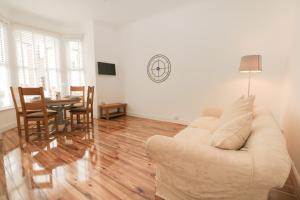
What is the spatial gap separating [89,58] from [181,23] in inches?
115

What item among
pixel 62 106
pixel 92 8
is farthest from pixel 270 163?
pixel 92 8

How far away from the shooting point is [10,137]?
3.09 metres

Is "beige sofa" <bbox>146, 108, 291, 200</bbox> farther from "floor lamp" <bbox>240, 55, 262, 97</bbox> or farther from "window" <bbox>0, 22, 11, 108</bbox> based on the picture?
"window" <bbox>0, 22, 11, 108</bbox>

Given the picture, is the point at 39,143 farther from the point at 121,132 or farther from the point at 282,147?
the point at 282,147

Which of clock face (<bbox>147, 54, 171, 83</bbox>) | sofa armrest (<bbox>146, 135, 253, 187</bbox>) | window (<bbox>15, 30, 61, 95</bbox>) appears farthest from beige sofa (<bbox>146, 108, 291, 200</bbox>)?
window (<bbox>15, 30, 61, 95</bbox>)

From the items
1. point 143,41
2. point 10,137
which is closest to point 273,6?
point 143,41

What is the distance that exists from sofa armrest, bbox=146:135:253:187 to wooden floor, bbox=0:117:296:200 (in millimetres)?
627

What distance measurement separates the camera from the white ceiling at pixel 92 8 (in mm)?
3564

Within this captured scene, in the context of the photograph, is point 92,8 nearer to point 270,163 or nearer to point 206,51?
point 206,51

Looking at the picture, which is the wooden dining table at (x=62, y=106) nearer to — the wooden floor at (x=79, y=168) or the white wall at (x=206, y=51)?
the wooden floor at (x=79, y=168)

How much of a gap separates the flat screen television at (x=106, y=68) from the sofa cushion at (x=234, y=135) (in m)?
4.29

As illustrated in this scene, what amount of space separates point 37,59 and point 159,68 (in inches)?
139

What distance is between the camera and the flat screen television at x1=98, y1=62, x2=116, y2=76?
15.5 feet

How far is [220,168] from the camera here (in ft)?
2.96
